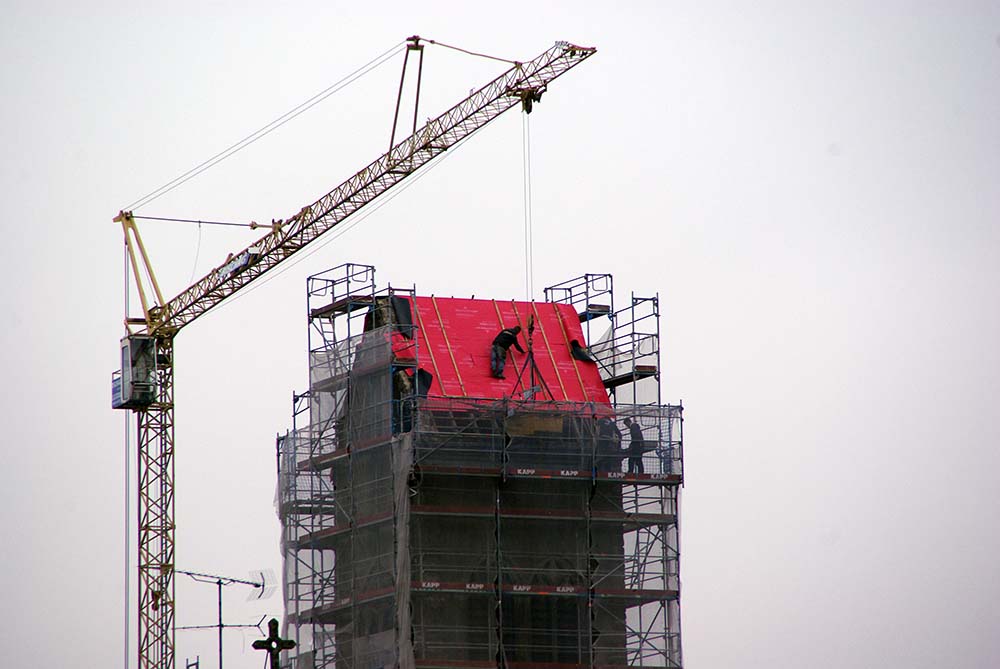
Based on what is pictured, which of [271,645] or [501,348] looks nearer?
[271,645]

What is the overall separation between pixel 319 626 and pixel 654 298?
64.7 feet

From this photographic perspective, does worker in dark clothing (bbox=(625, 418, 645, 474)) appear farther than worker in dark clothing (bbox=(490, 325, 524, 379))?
No

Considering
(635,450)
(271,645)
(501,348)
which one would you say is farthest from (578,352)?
(271,645)

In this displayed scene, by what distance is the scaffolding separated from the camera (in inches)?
3147

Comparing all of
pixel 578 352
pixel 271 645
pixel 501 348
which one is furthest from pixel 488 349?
pixel 271 645

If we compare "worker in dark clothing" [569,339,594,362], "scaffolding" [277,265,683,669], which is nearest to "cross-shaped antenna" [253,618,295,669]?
"scaffolding" [277,265,683,669]

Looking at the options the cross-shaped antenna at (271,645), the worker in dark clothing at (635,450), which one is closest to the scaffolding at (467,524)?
the worker in dark clothing at (635,450)

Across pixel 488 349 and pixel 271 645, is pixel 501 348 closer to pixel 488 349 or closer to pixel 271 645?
pixel 488 349

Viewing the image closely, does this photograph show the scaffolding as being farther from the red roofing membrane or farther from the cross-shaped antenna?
the cross-shaped antenna

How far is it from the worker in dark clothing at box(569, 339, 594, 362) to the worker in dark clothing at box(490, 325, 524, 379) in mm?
2617

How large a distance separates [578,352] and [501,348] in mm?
3958

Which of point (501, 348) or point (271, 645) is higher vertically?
point (501, 348)

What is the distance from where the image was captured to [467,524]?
8100 cm

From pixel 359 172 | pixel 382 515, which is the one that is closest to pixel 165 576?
pixel 359 172
